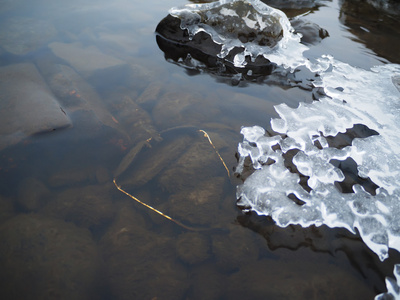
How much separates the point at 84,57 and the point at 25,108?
4.75 ft

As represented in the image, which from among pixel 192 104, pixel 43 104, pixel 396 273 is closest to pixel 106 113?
A: pixel 43 104

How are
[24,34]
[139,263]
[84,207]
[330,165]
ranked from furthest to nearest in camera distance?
[24,34] → [330,165] → [84,207] → [139,263]

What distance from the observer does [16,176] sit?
2.31 metres

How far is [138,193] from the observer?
7.63ft

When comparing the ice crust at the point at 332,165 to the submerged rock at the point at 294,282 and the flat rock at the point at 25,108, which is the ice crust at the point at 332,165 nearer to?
the submerged rock at the point at 294,282

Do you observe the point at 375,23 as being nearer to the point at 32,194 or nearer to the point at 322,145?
the point at 322,145

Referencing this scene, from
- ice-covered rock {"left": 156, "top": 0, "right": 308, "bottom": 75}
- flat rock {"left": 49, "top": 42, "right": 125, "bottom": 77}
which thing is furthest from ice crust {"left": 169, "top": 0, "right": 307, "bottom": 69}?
flat rock {"left": 49, "top": 42, "right": 125, "bottom": 77}

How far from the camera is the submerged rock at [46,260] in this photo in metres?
1.70

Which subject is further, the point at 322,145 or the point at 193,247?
the point at 322,145

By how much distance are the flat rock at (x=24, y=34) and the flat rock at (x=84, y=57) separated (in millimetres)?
285

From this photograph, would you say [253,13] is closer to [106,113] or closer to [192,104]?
[192,104]

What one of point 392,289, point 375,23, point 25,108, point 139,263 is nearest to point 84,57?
point 25,108

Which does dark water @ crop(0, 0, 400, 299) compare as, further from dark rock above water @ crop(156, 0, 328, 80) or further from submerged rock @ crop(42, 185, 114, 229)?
dark rock above water @ crop(156, 0, 328, 80)

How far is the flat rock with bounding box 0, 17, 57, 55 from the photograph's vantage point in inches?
153
